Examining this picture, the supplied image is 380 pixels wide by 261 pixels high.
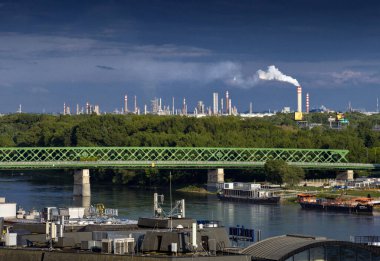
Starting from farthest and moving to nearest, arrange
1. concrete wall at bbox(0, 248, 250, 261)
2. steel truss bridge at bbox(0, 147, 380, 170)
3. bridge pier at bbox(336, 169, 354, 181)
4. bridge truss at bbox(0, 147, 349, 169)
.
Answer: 1. bridge truss at bbox(0, 147, 349, 169)
2. steel truss bridge at bbox(0, 147, 380, 170)
3. bridge pier at bbox(336, 169, 354, 181)
4. concrete wall at bbox(0, 248, 250, 261)

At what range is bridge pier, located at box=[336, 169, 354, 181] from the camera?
4250 inches

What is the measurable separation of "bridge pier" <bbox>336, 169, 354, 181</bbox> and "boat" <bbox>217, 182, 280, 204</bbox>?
13335mm

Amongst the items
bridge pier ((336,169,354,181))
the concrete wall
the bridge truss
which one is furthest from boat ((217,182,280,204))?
the concrete wall

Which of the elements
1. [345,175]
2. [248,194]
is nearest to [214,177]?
[345,175]

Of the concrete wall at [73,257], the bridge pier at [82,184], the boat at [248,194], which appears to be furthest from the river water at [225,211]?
the concrete wall at [73,257]

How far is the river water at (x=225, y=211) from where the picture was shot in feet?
206

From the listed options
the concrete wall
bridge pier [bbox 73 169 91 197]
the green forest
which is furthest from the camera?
the green forest

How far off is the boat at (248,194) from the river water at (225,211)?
1.24 metres

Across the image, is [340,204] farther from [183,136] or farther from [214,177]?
[183,136]

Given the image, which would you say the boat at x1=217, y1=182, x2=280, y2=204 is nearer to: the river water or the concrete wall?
the river water

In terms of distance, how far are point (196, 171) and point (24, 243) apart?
8253 centimetres

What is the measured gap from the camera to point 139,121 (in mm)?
142250

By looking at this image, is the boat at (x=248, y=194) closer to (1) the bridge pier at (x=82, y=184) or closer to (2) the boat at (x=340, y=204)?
(2) the boat at (x=340, y=204)

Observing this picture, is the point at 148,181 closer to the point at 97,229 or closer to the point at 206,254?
the point at 97,229
